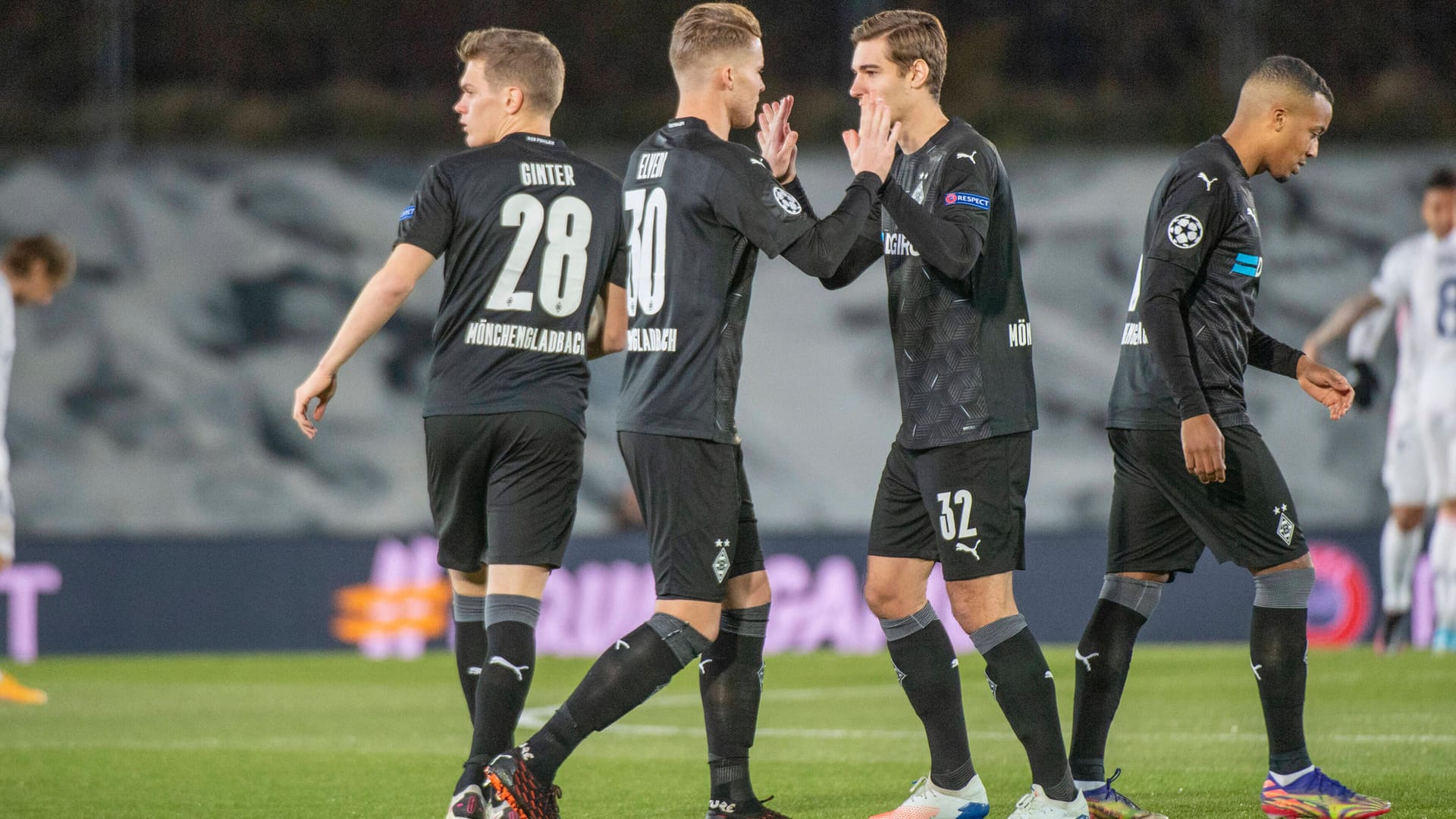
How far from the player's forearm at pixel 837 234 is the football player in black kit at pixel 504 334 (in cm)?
80

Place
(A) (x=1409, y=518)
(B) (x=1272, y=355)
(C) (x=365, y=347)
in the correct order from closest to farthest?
(B) (x=1272, y=355)
(A) (x=1409, y=518)
(C) (x=365, y=347)

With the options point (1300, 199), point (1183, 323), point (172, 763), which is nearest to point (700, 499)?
point (1183, 323)

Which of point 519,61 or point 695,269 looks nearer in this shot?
point 695,269

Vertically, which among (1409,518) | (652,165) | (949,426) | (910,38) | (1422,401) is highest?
(910,38)

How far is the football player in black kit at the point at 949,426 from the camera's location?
434 cm

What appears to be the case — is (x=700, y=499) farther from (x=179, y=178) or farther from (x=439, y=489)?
(x=179, y=178)

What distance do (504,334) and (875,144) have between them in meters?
1.17

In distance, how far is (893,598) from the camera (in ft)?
15.1

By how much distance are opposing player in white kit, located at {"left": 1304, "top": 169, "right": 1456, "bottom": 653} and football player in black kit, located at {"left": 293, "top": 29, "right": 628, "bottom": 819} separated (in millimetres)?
7111

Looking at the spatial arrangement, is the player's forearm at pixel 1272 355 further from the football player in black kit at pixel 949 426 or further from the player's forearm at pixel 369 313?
the player's forearm at pixel 369 313

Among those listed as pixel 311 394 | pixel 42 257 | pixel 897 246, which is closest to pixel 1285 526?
pixel 897 246

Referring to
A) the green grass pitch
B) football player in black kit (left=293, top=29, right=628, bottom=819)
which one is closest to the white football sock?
the green grass pitch

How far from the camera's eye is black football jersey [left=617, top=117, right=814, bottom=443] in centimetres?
438

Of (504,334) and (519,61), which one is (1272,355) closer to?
(504,334)
